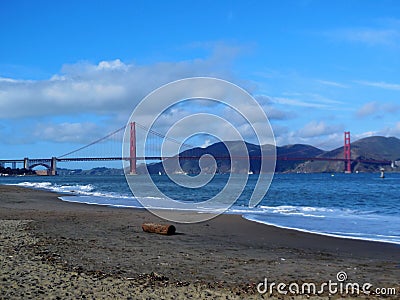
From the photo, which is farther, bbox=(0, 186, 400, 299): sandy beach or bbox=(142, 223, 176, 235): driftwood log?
bbox=(142, 223, 176, 235): driftwood log

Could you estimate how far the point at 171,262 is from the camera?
8477mm

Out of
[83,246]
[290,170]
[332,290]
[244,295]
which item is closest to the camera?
[244,295]

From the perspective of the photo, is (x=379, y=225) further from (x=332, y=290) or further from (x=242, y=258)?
(x=332, y=290)

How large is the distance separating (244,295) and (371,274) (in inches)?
111

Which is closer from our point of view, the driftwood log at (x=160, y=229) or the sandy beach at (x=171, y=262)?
the sandy beach at (x=171, y=262)

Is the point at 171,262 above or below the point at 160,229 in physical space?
below

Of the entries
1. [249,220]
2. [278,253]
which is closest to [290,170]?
[249,220]

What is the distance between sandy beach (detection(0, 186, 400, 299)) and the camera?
6340 mm

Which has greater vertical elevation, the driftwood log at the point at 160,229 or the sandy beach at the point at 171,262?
the driftwood log at the point at 160,229

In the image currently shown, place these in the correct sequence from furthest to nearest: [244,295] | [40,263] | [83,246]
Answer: [83,246]
[40,263]
[244,295]

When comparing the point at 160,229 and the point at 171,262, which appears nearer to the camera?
the point at 171,262

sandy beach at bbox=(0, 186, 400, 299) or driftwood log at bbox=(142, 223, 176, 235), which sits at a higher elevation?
driftwood log at bbox=(142, 223, 176, 235)

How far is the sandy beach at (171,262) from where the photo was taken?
6.34 metres

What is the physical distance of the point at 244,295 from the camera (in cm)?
625
